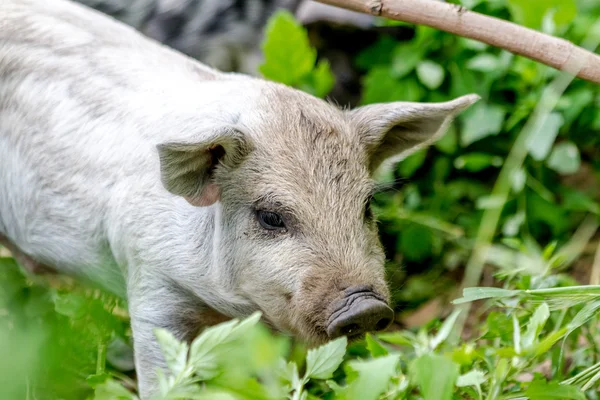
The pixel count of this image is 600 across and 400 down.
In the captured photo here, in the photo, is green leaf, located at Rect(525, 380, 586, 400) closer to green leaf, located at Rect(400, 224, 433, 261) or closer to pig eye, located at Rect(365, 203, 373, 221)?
pig eye, located at Rect(365, 203, 373, 221)

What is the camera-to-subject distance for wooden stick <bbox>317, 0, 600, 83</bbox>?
293 centimetres

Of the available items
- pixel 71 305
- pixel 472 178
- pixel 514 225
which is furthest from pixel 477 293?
pixel 472 178

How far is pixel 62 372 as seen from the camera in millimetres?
1925

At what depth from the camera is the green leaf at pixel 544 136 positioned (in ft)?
13.6

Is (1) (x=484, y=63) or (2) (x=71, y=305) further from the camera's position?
(1) (x=484, y=63)

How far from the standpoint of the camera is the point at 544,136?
4.20 meters

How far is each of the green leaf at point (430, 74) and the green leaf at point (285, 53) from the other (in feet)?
1.73

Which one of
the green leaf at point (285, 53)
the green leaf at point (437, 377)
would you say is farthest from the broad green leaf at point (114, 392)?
the green leaf at point (285, 53)

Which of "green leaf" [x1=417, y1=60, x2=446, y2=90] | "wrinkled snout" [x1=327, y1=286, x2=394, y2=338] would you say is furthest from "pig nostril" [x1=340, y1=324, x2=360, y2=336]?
"green leaf" [x1=417, y1=60, x2=446, y2=90]

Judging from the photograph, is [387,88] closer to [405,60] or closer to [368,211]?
[405,60]

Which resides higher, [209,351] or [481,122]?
[209,351]

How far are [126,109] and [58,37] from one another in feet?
1.50

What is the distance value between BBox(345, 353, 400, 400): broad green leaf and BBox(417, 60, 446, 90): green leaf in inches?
103

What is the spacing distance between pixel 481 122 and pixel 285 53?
3.10ft
